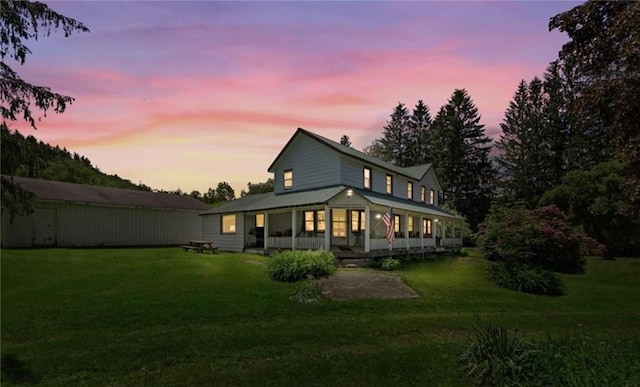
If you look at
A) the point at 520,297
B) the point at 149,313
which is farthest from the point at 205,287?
the point at 520,297

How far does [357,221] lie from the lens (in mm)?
A: 24609

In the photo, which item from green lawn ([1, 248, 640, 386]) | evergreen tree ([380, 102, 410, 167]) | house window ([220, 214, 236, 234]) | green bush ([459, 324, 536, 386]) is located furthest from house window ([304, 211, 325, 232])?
evergreen tree ([380, 102, 410, 167])

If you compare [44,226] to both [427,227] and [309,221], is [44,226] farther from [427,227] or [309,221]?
[427,227]

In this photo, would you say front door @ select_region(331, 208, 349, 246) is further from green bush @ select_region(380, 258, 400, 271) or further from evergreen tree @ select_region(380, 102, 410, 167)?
evergreen tree @ select_region(380, 102, 410, 167)

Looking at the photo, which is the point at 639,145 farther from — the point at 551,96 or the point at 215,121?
the point at 551,96

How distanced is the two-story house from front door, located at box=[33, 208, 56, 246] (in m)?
9.46

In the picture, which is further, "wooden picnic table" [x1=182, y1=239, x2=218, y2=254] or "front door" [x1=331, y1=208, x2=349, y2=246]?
"front door" [x1=331, y1=208, x2=349, y2=246]

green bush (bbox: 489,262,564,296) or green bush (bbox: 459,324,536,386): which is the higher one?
green bush (bbox: 459,324,536,386)

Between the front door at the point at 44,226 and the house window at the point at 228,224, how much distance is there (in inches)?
399

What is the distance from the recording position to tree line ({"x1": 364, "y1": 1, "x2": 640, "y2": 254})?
8.23 m

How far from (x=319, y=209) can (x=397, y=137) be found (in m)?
41.4

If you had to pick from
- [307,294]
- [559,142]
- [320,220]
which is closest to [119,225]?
[320,220]

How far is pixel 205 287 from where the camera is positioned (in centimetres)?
1296

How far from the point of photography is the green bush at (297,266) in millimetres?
14939
